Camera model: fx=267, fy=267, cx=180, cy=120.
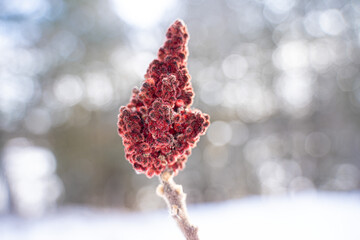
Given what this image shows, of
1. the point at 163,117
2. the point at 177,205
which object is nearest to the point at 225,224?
the point at 177,205

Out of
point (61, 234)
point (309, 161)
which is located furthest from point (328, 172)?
point (61, 234)

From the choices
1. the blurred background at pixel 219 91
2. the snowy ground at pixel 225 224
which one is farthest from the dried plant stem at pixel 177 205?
the blurred background at pixel 219 91

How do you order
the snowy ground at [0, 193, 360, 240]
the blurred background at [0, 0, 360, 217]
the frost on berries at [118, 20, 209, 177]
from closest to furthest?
the frost on berries at [118, 20, 209, 177] < the snowy ground at [0, 193, 360, 240] < the blurred background at [0, 0, 360, 217]

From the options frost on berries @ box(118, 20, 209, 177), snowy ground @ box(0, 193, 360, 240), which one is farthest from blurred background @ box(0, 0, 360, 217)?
frost on berries @ box(118, 20, 209, 177)

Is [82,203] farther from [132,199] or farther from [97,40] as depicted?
[97,40]

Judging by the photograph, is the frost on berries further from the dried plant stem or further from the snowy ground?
the snowy ground

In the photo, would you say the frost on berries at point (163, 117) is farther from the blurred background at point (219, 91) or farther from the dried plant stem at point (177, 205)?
the blurred background at point (219, 91)
